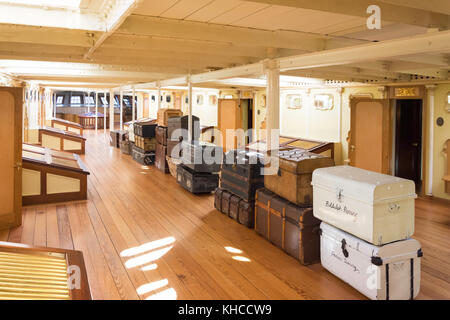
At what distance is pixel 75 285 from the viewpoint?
258cm

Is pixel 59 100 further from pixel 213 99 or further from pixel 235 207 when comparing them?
pixel 235 207

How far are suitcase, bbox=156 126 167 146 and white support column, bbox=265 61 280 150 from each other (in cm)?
550

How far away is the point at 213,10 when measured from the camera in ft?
11.2

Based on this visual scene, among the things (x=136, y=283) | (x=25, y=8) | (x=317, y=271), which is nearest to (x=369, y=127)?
(x=317, y=271)

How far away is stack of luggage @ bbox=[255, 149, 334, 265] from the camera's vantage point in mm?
4332

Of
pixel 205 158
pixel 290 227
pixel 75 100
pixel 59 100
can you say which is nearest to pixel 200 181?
pixel 205 158

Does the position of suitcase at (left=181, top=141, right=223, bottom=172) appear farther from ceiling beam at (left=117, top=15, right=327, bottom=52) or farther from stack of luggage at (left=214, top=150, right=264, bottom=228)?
ceiling beam at (left=117, top=15, right=327, bottom=52)

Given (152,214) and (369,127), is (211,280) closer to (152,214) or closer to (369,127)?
(152,214)

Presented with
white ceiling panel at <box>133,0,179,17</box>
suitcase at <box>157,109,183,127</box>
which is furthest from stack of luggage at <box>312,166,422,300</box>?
suitcase at <box>157,109,183,127</box>

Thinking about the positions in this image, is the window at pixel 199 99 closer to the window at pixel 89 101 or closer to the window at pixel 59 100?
the window at pixel 89 101

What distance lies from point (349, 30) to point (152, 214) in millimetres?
4219

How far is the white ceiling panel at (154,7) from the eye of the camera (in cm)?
316

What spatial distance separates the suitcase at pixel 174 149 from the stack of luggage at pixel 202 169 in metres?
1.19

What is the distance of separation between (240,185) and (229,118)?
890cm
